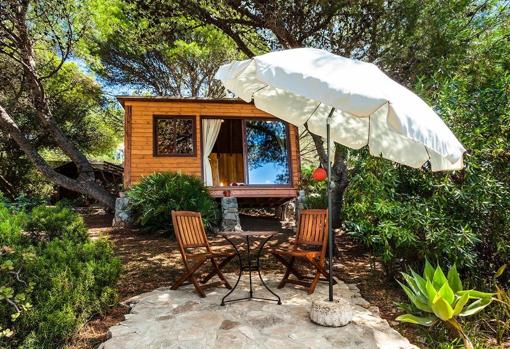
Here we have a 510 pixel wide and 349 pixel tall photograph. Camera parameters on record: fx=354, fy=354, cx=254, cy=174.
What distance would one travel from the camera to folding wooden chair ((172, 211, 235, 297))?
3.81 metres

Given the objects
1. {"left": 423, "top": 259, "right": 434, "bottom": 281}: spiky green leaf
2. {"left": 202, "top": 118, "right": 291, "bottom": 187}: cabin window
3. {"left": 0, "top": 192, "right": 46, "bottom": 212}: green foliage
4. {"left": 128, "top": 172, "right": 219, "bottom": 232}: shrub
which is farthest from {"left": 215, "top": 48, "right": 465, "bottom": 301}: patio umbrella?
{"left": 202, "top": 118, "right": 291, "bottom": 187}: cabin window

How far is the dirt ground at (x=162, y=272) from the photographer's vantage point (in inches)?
129

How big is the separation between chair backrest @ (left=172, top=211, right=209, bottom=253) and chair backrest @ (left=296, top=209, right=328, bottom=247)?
4.00 feet

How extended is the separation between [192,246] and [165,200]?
3604 mm

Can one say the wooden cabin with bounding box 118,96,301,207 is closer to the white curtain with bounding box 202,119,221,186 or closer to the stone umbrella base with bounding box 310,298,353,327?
the white curtain with bounding box 202,119,221,186

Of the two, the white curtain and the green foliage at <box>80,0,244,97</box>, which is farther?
the green foliage at <box>80,0,244,97</box>

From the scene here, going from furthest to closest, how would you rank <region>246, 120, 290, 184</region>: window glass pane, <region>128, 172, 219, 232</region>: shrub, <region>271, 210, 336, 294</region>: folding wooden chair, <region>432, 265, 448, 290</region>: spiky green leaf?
<region>246, 120, 290, 184</region>: window glass pane < <region>128, 172, 219, 232</region>: shrub < <region>271, 210, 336, 294</region>: folding wooden chair < <region>432, 265, 448, 290</region>: spiky green leaf

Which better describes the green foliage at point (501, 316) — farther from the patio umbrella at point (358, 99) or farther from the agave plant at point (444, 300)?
the patio umbrella at point (358, 99)

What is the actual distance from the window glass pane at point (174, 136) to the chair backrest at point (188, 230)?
548 centimetres

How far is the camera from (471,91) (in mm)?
4539

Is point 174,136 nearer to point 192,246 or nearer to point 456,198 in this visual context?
point 192,246

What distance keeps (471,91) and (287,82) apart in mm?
3037

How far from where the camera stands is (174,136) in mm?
9672

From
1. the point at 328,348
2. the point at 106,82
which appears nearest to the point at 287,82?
the point at 328,348
